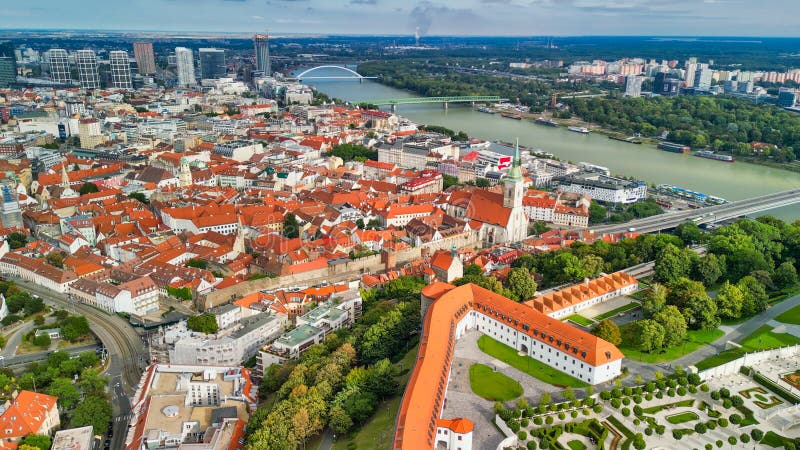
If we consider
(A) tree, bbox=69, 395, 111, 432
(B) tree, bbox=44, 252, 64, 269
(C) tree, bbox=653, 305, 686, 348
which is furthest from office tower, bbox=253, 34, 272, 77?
(C) tree, bbox=653, 305, 686, 348

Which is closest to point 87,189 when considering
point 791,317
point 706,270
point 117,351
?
point 117,351

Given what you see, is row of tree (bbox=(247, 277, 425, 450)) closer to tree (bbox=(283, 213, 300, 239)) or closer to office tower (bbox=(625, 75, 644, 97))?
tree (bbox=(283, 213, 300, 239))

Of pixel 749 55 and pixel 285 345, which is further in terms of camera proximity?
pixel 749 55

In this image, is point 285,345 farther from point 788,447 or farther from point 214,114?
point 214,114

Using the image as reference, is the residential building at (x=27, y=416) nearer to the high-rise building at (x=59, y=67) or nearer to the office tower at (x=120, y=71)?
the office tower at (x=120, y=71)

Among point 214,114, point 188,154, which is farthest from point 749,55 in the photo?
point 188,154

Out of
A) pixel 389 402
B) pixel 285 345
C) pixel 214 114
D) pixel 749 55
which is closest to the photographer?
pixel 389 402
